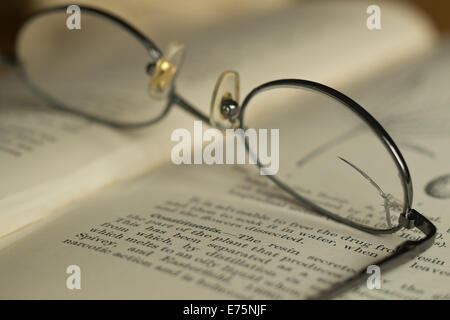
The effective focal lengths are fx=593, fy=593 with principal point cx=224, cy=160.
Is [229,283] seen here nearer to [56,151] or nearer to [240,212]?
[240,212]

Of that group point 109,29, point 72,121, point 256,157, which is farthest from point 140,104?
point 109,29

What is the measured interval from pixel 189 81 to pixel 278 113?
5.8 inches

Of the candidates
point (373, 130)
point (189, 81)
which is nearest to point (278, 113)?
point (189, 81)

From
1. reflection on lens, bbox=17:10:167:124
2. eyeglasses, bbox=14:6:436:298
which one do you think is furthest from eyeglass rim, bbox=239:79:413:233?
reflection on lens, bbox=17:10:167:124

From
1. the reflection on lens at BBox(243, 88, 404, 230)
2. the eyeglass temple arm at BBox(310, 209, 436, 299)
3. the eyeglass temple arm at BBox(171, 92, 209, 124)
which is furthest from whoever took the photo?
the eyeglass temple arm at BBox(171, 92, 209, 124)

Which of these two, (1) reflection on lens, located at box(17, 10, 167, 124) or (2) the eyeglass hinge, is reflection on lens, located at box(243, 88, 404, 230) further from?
(1) reflection on lens, located at box(17, 10, 167, 124)

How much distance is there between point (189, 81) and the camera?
0.89 metres

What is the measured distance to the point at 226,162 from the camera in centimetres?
76

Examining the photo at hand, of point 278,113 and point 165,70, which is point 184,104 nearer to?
point 165,70

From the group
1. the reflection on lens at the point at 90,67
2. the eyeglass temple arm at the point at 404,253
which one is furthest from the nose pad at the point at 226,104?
the eyeglass temple arm at the point at 404,253

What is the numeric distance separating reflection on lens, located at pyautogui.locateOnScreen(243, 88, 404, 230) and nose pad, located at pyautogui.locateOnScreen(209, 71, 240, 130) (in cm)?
8

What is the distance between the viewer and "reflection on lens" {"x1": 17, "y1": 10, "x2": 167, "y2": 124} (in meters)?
0.83

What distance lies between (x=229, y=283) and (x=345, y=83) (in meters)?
0.61

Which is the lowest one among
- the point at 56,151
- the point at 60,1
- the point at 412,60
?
the point at 56,151
